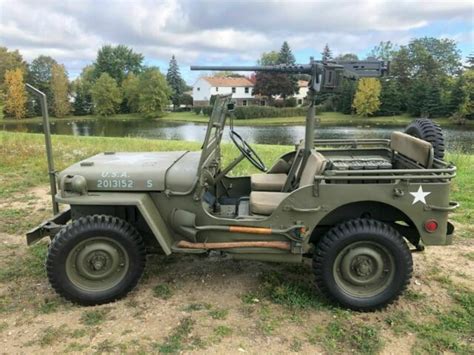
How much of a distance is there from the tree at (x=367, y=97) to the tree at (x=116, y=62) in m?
39.2

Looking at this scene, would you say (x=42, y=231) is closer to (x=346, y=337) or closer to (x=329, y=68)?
(x=346, y=337)

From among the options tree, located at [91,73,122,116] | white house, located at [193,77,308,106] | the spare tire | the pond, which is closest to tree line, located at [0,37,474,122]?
tree, located at [91,73,122,116]

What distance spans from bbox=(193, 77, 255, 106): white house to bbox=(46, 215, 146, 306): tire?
53885 millimetres

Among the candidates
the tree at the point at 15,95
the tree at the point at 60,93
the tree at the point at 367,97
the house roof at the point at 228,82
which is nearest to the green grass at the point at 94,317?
the tree at the point at 15,95

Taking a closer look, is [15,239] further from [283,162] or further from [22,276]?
[283,162]

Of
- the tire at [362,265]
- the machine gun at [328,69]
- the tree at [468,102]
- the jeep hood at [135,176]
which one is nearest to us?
the tire at [362,265]

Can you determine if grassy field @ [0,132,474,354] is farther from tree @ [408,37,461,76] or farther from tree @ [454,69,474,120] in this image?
tree @ [408,37,461,76]

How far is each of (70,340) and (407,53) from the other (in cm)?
5727

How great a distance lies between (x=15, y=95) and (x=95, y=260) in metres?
43.8

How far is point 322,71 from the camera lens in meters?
3.95

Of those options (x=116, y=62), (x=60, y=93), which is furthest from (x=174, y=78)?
(x=60, y=93)

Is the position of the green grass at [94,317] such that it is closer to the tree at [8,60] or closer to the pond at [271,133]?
the pond at [271,133]

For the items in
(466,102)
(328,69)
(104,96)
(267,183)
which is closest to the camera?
(328,69)

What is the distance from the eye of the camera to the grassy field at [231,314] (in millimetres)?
3135
